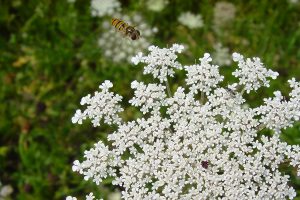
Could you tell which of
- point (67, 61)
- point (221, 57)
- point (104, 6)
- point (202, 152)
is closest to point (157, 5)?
point (104, 6)

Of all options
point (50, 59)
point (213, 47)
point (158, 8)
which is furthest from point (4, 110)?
point (213, 47)

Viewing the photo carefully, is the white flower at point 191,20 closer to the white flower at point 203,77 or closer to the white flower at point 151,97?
the white flower at point 203,77

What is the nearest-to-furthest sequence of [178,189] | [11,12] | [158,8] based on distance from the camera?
1. [178,189]
2. [158,8]
3. [11,12]

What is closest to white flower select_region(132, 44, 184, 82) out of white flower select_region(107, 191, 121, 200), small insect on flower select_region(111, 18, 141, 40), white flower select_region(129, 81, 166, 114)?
white flower select_region(129, 81, 166, 114)

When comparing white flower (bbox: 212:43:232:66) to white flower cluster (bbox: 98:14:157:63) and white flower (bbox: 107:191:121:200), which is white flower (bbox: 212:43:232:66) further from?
white flower (bbox: 107:191:121:200)

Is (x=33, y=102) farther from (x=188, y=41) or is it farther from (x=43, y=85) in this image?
(x=188, y=41)

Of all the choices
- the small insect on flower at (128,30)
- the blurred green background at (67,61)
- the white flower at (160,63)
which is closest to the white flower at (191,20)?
the blurred green background at (67,61)

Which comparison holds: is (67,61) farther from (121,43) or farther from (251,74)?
(251,74)
